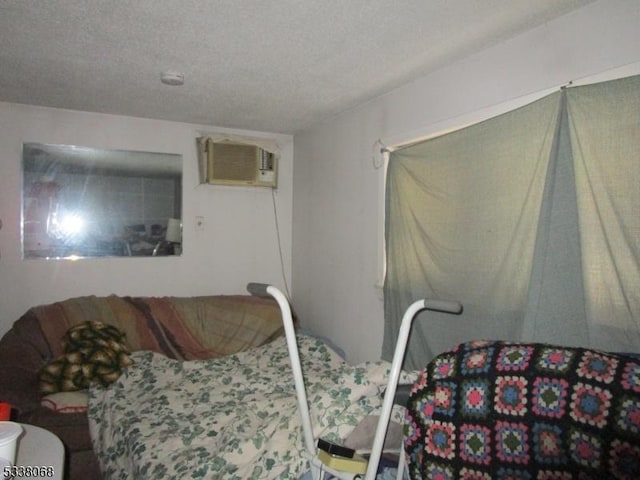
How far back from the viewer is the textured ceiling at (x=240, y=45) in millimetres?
1523

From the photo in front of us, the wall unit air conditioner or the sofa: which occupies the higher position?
the wall unit air conditioner

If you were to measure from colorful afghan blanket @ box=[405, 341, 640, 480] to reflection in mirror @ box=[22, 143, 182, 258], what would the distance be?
2.67m

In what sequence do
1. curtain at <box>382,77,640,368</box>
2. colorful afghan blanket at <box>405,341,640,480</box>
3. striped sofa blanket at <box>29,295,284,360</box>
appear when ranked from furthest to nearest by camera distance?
striped sofa blanket at <box>29,295,284,360</box> < curtain at <box>382,77,640,368</box> < colorful afghan blanket at <box>405,341,640,480</box>

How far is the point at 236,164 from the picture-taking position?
3.35 metres

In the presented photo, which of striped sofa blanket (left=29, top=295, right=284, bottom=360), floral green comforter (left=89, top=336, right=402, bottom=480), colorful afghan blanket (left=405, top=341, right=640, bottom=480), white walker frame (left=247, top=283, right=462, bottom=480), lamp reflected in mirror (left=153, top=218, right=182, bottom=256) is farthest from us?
lamp reflected in mirror (left=153, top=218, right=182, bottom=256)

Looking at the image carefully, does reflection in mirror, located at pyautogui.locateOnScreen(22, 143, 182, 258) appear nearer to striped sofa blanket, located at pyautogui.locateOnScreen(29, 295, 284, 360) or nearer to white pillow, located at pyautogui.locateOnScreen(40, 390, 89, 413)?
striped sofa blanket, located at pyautogui.locateOnScreen(29, 295, 284, 360)

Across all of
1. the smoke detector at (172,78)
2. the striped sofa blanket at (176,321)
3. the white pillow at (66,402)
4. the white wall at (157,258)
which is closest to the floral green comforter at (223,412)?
the white pillow at (66,402)

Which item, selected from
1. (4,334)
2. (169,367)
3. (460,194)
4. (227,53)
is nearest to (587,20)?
(460,194)

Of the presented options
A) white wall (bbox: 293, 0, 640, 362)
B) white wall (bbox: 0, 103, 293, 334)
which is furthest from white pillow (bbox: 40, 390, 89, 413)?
white wall (bbox: 293, 0, 640, 362)

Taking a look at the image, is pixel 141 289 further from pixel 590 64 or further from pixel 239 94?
pixel 590 64

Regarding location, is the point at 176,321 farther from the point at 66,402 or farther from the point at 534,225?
the point at 534,225

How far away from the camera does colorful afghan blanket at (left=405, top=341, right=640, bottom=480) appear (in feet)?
2.49

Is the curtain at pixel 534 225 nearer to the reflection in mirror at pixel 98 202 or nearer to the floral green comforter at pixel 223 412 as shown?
the floral green comforter at pixel 223 412

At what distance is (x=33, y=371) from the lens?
2.32 metres
